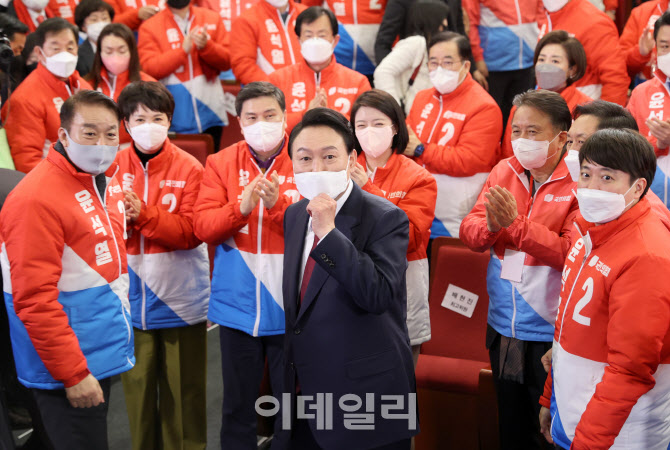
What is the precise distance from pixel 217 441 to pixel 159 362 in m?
0.58

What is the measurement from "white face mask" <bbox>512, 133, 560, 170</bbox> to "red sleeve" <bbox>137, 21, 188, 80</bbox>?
2.94m

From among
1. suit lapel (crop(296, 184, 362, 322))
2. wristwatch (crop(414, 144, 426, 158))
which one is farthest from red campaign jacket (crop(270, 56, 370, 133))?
suit lapel (crop(296, 184, 362, 322))

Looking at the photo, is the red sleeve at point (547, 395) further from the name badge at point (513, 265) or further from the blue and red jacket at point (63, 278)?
the blue and red jacket at point (63, 278)

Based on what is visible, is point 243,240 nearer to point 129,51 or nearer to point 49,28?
point 49,28

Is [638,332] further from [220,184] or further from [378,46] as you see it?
[378,46]

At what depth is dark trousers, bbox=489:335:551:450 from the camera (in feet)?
9.36

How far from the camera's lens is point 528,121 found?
2.92 metres

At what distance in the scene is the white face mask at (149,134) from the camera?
3.31 m

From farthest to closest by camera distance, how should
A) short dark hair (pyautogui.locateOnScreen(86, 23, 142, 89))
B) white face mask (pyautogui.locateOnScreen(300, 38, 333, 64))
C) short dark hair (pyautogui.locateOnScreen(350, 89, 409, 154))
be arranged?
short dark hair (pyautogui.locateOnScreen(86, 23, 142, 89)), white face mask (pyautogui.locateOnScreen(300, 38, 333, 64)), short dark hair (pyautogui.locateOnScreen(350, 89, 409, 154))

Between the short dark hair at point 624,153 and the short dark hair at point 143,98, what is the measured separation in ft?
6.52

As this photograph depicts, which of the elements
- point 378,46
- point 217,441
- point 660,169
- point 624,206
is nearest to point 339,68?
point 378,46

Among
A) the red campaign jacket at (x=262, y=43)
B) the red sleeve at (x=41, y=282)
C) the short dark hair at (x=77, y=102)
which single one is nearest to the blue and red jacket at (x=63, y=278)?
the red sleeve at (x=41, y=282)

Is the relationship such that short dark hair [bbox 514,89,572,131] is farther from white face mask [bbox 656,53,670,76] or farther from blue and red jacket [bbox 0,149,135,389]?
blue and red jacket [bbox 0,149,135,389]

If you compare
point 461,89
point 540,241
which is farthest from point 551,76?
point 540,241
